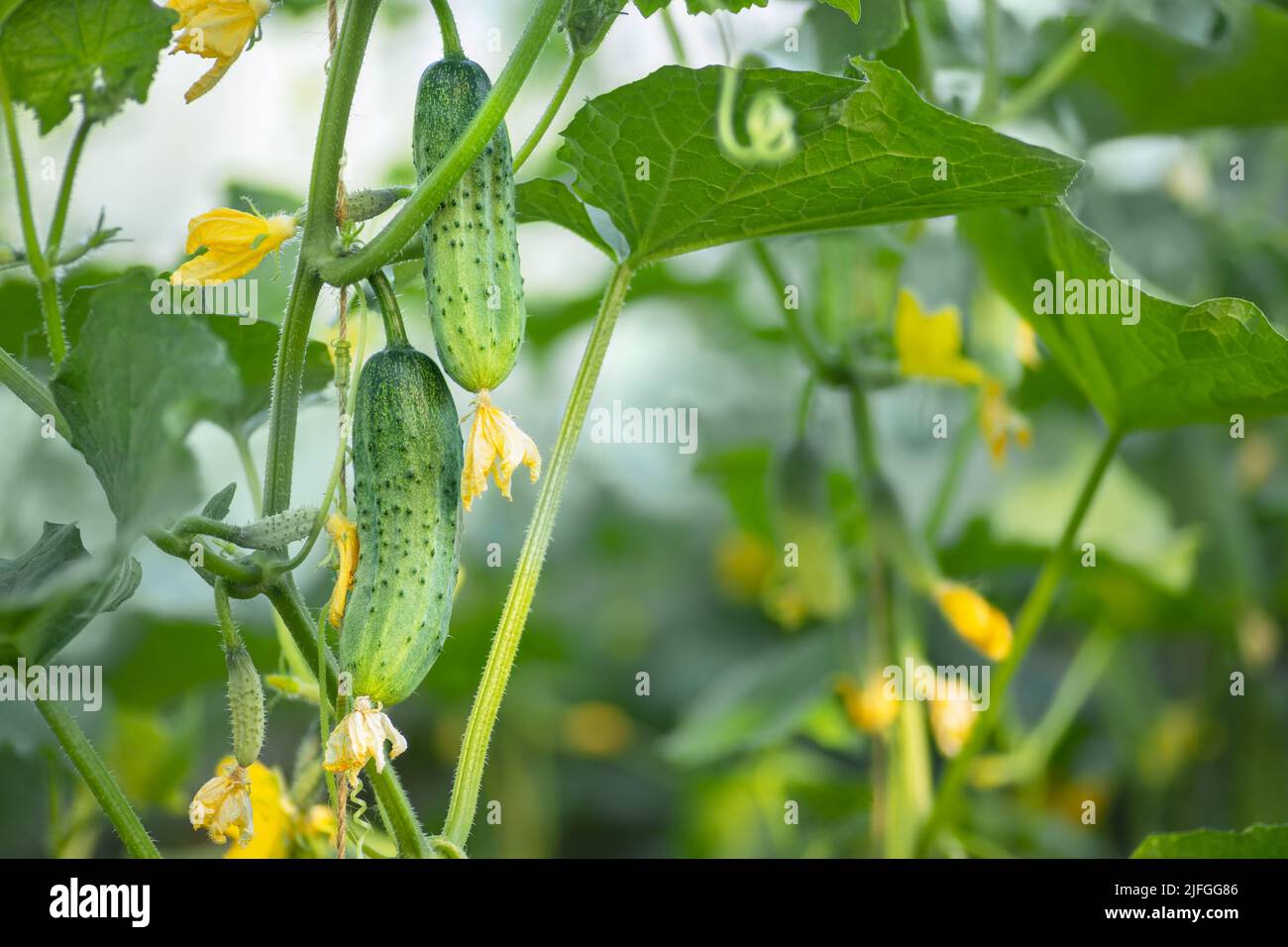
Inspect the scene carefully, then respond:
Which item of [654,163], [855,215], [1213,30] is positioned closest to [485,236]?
[654,163]

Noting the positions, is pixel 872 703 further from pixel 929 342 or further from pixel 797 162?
pixel 797 162

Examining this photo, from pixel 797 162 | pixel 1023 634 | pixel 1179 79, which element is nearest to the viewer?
pixel 797 162

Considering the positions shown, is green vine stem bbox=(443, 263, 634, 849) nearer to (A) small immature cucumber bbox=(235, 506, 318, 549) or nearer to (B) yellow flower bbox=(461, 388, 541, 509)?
(B) yellow flower bbox=(461, 388, 541, 509)

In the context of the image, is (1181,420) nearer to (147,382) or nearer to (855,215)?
(855,215)

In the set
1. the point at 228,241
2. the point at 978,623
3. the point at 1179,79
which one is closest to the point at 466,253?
the point at 228,241

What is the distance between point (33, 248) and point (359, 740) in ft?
1.17

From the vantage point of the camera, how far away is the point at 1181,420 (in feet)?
3.79

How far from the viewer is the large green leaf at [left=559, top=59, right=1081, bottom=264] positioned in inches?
31.8

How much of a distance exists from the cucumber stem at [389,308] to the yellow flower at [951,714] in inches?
31.0

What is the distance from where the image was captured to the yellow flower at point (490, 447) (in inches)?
30.4

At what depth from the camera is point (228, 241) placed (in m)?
0.77

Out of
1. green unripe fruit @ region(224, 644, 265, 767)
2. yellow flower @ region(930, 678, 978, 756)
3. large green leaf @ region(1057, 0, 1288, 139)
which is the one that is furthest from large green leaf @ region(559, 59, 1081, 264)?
large green leaf @ region(1057, 0, 1288, 139)

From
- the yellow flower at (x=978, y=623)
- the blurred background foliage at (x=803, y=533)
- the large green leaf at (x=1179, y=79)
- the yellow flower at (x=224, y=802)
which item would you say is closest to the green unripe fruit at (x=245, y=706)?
the yellow flower at (x=224, y=802)

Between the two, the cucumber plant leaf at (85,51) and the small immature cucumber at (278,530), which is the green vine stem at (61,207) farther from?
the small immature cucumber at (278,530)
